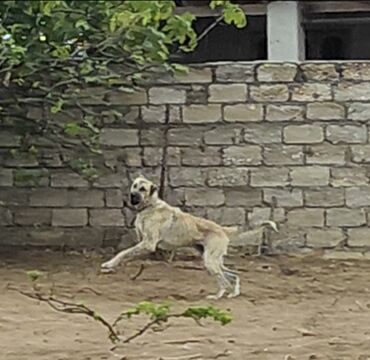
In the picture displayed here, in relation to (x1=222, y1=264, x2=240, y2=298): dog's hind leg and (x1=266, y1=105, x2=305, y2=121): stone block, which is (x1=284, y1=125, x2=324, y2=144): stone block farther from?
(x1=222, y1=264, x2=240, y2=298): dog's hind leg

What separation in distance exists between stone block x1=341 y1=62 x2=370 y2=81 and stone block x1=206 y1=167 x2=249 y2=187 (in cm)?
120

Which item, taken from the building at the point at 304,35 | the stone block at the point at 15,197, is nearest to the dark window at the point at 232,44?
the building at the point at 304,35

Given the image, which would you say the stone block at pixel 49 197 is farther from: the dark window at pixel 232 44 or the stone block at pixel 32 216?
the dark window at pixel 232 44

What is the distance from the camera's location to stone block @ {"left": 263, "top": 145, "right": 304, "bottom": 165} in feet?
29.7

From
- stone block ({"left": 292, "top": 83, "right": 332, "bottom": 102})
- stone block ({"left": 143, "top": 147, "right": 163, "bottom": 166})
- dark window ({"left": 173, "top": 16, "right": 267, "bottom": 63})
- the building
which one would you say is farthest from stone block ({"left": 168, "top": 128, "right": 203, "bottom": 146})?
dark window ({"left": 173, "top": 16, "right": 267, "bottom": 63})

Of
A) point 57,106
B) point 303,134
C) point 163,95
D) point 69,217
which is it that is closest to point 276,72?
point 303,134

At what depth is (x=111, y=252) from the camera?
9.24 metres

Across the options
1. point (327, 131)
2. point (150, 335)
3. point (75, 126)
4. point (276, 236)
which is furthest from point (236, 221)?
point (150, 335)

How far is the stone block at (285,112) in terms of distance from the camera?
29.6ft

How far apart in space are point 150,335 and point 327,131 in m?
3.78

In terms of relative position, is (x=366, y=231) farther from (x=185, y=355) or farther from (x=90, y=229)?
(x=185, y=355)

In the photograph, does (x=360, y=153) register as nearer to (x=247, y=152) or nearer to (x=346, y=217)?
(x=346, y=217)

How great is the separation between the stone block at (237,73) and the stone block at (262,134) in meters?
0.41

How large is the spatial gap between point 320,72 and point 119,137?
1.87m
